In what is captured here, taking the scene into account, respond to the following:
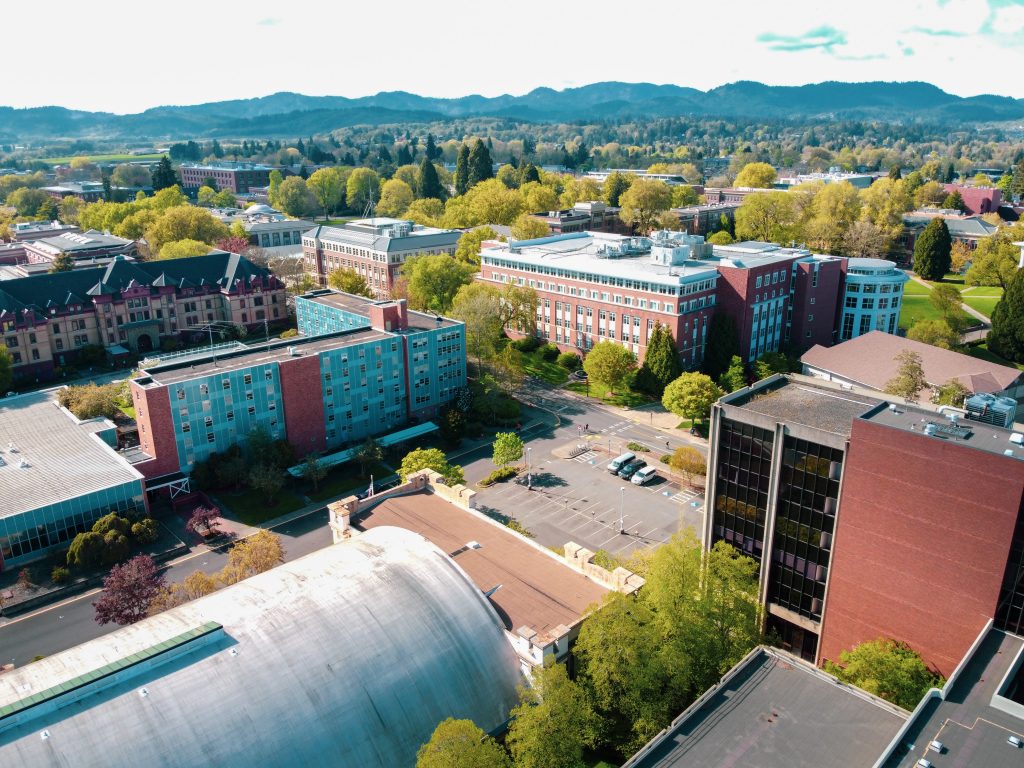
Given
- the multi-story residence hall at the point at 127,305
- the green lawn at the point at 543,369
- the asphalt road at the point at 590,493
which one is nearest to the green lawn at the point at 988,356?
the asphalt road at the point at 590,493

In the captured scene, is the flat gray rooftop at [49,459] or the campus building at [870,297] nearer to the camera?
the flat gray rooftop at [49,459]

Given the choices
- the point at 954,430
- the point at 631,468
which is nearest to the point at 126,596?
the point at 631,468

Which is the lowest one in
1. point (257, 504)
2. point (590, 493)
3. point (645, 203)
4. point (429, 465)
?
point (590, 493)

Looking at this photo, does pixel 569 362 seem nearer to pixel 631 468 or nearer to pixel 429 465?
pixel 631 468

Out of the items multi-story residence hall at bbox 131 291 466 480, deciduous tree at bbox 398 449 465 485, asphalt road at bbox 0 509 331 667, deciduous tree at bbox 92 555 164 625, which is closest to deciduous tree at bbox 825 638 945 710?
deciduous tree at bbox 398 449 465 485

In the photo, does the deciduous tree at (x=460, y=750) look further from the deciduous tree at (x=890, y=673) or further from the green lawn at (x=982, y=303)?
the green lawn at (x=982, y=303)
